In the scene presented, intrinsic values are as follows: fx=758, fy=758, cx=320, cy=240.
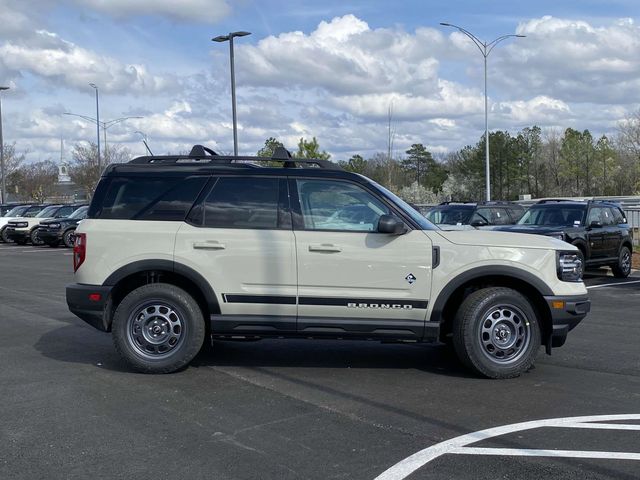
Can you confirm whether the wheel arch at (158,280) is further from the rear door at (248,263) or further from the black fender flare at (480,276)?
the black fender flare at (480,276)

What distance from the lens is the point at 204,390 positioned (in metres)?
6.75

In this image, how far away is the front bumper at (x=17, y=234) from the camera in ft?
104

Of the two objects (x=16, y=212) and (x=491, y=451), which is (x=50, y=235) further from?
(x=491, y=451)

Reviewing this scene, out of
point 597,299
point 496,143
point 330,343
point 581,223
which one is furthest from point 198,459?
point 496,143

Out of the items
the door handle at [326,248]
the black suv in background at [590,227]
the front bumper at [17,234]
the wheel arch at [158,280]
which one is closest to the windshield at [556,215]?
the black suv in background at [590,227]

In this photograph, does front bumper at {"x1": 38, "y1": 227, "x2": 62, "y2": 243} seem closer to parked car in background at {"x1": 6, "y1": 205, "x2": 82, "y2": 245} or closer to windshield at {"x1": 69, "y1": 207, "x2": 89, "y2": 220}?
→ windshield at {"x1": 69, "y1": 207, "x2": 89, "y2": 220}

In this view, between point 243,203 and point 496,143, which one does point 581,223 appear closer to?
point 243,203

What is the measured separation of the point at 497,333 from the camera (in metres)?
7.16

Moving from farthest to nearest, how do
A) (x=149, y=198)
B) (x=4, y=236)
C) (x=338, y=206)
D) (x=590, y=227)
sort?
(x=4, y=236) → (x=590, y=227) → (x=149, y=198) → (x=338, y=206)

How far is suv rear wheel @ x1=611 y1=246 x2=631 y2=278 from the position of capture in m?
17.1

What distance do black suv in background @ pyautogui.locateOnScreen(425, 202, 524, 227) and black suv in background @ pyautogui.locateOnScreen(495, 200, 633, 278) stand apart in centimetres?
247

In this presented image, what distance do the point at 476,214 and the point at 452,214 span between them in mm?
621

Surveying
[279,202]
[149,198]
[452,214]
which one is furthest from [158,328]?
[452,214]

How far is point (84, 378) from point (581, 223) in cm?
1211
